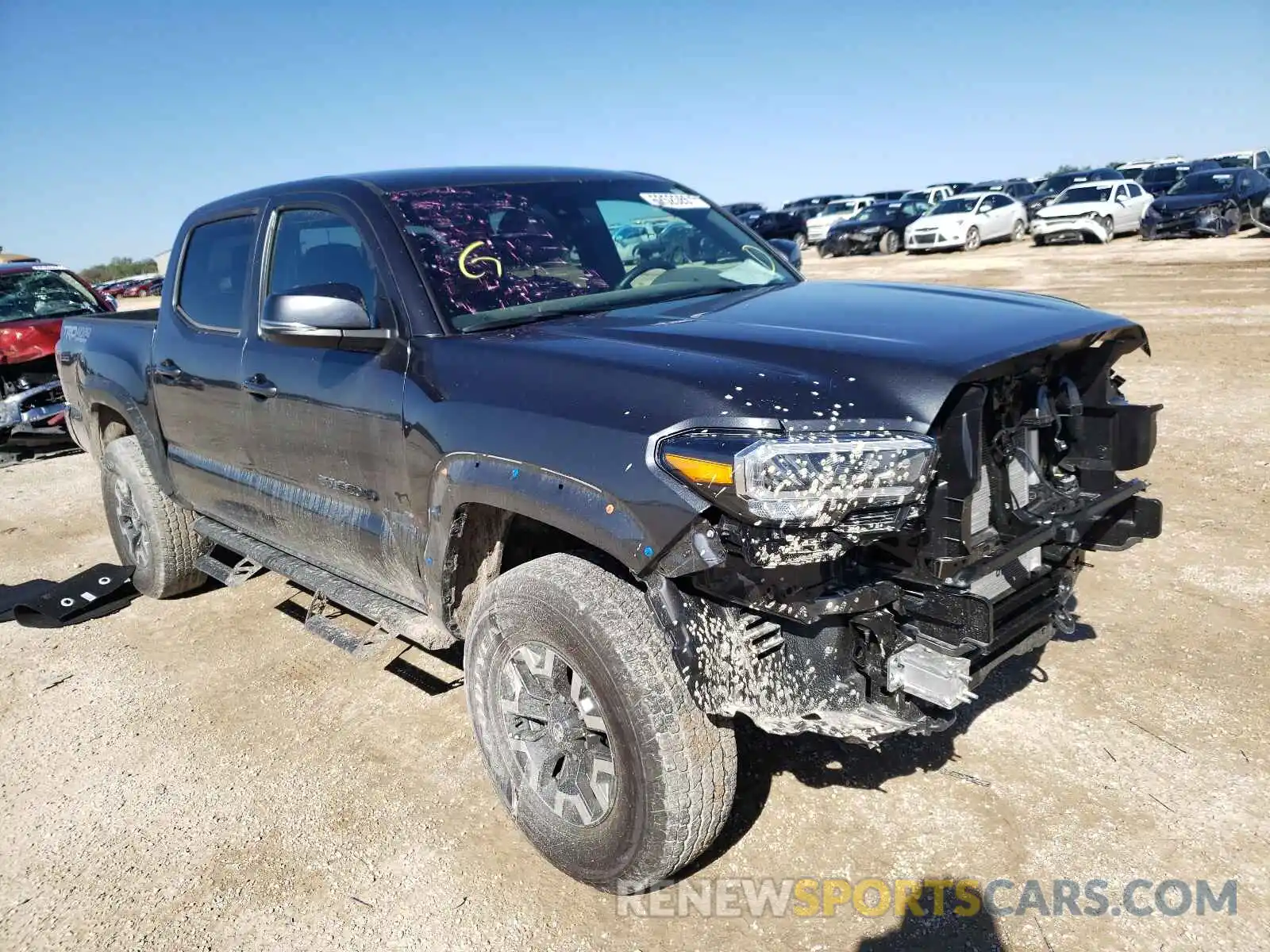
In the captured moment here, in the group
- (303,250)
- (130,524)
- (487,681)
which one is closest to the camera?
(487,681)

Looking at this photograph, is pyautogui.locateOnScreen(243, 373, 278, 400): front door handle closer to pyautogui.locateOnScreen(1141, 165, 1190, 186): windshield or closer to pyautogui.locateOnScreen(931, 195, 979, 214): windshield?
pyautogui.locateOnScreen(931, 195, 979, 214): windshield

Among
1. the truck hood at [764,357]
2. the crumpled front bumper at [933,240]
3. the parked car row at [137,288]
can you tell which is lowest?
the parked car row at [137,288]

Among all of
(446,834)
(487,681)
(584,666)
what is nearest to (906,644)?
(584,666)

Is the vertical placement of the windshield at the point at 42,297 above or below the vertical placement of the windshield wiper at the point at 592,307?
below

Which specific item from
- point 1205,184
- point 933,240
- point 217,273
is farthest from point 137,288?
point 217,273

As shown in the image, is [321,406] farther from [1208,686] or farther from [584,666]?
[1208,686]

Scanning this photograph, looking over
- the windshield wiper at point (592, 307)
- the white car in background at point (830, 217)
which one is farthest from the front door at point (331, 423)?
the white car in background at point (830, 217)

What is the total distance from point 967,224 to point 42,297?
22109 millimetres

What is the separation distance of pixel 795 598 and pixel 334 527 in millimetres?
1952

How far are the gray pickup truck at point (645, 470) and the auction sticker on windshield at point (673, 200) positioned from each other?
0.06 meters

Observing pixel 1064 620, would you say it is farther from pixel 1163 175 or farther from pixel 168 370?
pixel 1163 175

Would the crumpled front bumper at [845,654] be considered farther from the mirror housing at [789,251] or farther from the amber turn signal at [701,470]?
the mirror housing at [789,251]

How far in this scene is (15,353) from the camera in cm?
925

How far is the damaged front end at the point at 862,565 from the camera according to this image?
2174 millimetres
